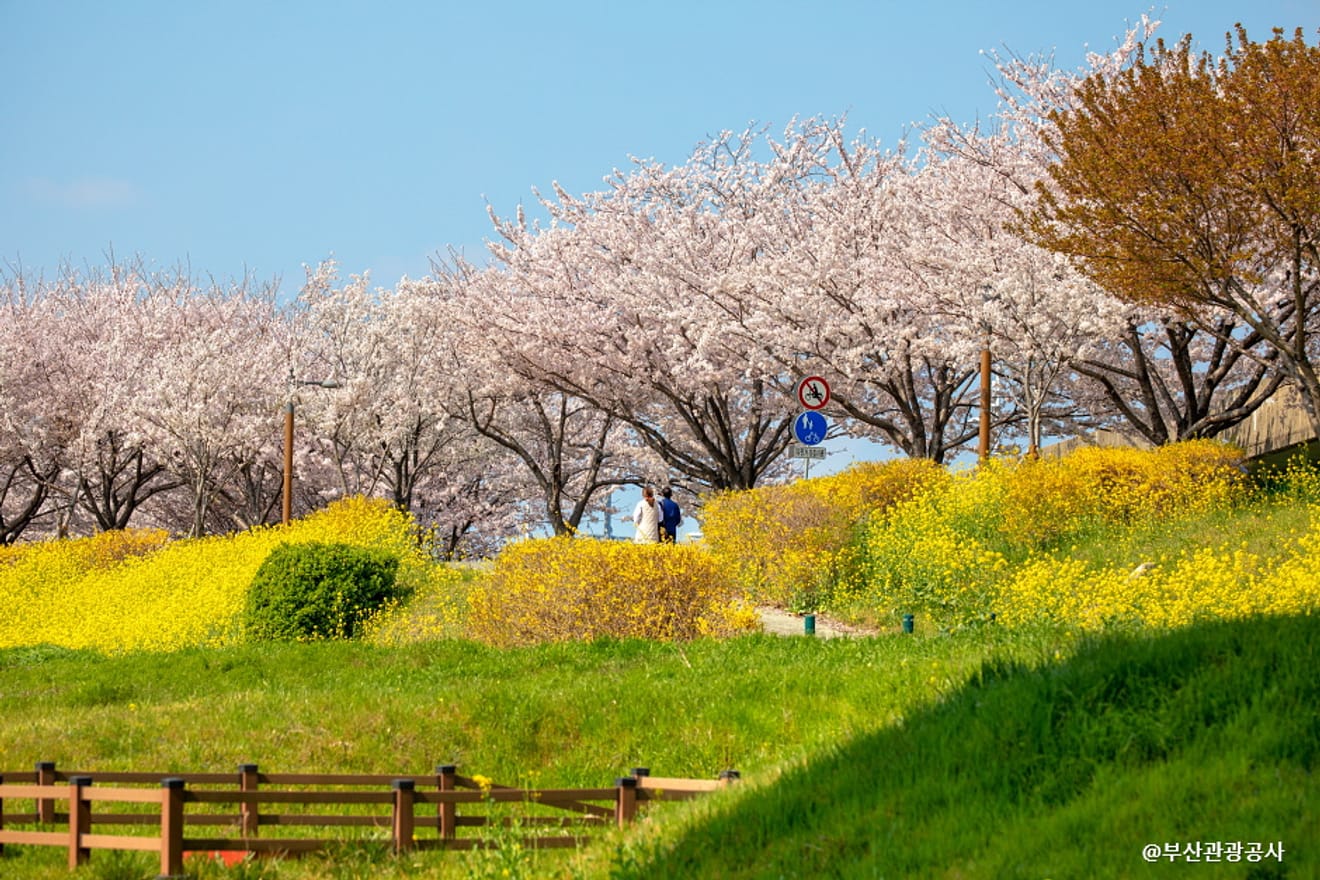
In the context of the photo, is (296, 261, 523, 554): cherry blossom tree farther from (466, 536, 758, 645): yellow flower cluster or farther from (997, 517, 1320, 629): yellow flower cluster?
(997, 517, 1320, 629): yellow flower cluster

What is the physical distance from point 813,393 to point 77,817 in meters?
13.6

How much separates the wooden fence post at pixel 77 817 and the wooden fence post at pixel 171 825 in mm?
613

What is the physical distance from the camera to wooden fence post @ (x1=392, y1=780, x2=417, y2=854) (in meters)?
6.45

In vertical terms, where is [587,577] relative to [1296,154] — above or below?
below

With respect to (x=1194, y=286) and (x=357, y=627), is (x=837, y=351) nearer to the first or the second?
(x=1194, y=286)

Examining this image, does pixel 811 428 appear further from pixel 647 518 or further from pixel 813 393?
pixel 647 518

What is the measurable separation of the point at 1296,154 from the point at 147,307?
3277 centimetres

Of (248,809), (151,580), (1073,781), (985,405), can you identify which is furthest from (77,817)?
(985,405)

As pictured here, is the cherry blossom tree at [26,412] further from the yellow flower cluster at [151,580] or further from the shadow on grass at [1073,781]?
the shadow on grass at [1073,781]

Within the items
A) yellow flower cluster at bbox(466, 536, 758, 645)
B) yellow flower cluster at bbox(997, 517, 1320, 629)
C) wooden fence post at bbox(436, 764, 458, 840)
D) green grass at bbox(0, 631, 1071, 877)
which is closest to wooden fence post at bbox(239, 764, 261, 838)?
wooden fence post at bbox(436, 764, 458, 840)

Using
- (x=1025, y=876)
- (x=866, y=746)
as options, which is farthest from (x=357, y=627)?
(x=1025, y=876)

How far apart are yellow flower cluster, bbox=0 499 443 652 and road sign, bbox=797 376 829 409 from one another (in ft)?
20.8

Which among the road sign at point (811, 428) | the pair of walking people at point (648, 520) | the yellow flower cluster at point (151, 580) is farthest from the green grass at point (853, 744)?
the pair of walking people at point (648, 520)

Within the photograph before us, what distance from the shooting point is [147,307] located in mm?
39094
